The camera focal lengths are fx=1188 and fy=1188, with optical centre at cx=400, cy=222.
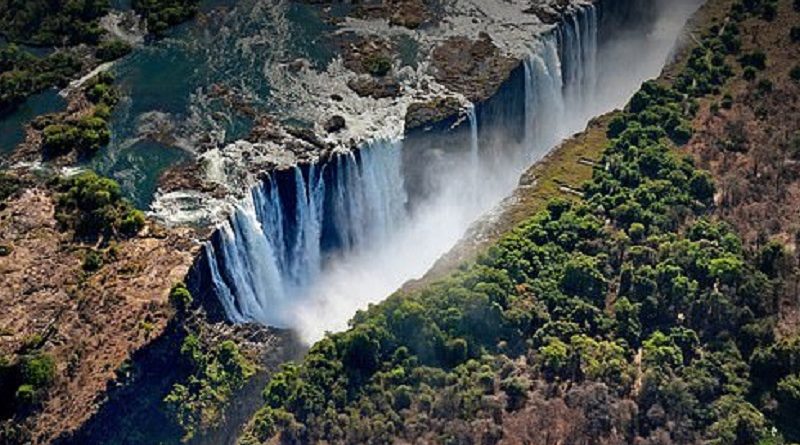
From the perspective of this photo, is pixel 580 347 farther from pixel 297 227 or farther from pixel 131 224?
pixel 131 224

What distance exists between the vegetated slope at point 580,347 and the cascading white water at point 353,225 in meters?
6.25

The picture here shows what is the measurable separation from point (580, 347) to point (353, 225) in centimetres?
1772

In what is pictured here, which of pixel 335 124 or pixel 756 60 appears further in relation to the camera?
pixel 756 60

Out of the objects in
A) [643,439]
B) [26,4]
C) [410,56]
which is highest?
[26,4]

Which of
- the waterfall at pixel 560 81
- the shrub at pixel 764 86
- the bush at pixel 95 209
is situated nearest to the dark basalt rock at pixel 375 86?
the waterfall at pixel 560 81

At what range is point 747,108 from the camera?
3046 inches

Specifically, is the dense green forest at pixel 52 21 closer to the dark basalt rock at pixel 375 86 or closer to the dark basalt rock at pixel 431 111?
the dark basalt rock at pixel 375 86

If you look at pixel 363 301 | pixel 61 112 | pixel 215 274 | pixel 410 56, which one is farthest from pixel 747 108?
pixel 61 112

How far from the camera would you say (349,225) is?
71500 millimetres

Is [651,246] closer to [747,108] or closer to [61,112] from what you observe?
[747,108]

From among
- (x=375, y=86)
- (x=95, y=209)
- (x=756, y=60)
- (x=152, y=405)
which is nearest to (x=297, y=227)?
Result: (x=95, y=209)

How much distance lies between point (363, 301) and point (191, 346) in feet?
39.8

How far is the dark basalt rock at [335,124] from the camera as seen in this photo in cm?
7212

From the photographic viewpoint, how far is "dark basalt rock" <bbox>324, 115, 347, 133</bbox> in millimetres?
72125
